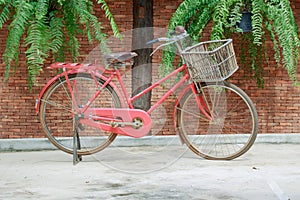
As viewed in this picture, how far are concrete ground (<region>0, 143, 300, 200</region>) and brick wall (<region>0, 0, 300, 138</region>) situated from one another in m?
1.49

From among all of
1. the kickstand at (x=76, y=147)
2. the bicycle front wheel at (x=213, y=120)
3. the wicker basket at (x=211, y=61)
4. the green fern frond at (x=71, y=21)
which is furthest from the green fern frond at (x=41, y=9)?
the bicycle front wheel at (x=213, y=120)

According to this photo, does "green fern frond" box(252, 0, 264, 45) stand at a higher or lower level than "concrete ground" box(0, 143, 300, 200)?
higher

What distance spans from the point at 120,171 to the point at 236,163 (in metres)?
1.07

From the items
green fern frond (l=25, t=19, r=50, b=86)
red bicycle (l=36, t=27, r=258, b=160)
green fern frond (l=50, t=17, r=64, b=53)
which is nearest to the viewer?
green fern frond (l=25, t=19, r=50, b=86)

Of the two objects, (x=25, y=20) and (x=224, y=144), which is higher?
(x=25, y=20)

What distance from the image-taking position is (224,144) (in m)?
6.80

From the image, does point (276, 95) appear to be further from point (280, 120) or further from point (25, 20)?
point (25, 20)

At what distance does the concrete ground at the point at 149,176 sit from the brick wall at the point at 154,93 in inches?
58.9

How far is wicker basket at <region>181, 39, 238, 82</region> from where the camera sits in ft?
17.7

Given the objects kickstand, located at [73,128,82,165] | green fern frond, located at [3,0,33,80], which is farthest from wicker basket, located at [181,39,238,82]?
green fern frond, located at [3,0,33,80]

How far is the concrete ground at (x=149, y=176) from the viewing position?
14.1 ft

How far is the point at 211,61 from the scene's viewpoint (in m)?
5.41

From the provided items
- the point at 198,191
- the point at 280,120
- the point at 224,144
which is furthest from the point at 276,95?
the point at 198,191

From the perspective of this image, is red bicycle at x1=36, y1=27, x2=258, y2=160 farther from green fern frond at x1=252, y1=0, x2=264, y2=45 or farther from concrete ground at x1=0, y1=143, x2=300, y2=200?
green fern frond at x1=252, y1=0, x2=264, y2=45
